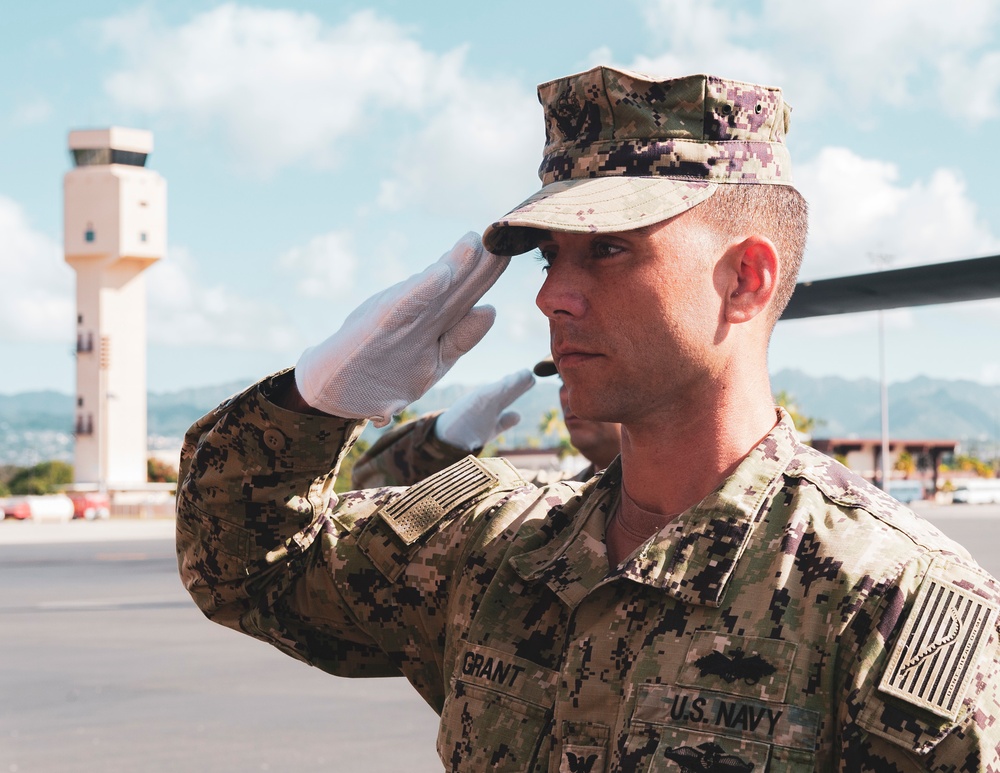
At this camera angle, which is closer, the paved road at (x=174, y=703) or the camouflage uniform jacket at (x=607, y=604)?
the camouflage uniform jacket at (x=607, y=604)

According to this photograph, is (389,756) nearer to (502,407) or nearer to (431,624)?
(502,407)

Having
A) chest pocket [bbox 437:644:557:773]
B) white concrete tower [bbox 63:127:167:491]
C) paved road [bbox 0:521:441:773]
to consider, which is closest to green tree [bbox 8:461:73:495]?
white concrete tower [bbox 63:127:167:491]

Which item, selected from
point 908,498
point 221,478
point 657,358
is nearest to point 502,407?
point 221,478

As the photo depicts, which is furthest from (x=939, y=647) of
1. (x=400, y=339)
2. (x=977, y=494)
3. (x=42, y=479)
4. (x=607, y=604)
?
(x=977, y=494)

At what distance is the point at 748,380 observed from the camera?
Answer: 1959 mm

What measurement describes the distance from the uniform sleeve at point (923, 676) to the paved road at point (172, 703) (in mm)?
4860

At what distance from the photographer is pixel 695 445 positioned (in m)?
1.96

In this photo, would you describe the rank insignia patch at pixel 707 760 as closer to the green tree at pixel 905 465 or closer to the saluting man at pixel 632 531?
the saluting man at pixel 632 531

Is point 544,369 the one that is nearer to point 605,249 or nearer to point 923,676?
point 605,249

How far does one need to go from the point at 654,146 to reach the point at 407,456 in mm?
3004

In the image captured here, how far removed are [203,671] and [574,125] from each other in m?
7.80

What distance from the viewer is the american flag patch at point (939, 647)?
1.54 meters

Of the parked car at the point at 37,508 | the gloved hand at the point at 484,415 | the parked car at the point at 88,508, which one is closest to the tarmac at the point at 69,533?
the parked car at the point at 37,508

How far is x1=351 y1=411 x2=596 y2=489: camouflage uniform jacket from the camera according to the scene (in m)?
4.63
